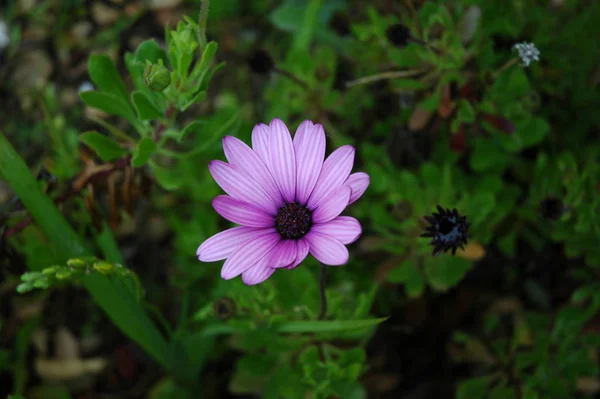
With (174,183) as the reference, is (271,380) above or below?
below

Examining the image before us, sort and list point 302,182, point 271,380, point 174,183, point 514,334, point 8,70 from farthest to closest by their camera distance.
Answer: point 8,70
point 514,334
point 271,380
point 174,183
point 302,182

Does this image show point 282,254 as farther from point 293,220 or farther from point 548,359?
point 548,359

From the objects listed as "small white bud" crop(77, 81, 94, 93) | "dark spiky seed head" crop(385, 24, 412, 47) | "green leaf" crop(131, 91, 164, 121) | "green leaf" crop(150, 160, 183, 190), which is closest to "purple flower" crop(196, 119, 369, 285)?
"green leaf" crop(131, 91, 164, 121)

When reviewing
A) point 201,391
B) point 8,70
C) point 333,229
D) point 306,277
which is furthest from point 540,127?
point 8,70

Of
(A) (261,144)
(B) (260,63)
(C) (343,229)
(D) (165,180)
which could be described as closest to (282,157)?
(A) (261,144)

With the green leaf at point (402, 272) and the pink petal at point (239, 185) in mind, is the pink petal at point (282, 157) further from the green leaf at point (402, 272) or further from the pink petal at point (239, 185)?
the green leaf at point (402, 272)

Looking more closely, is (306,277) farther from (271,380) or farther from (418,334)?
(418,334)
